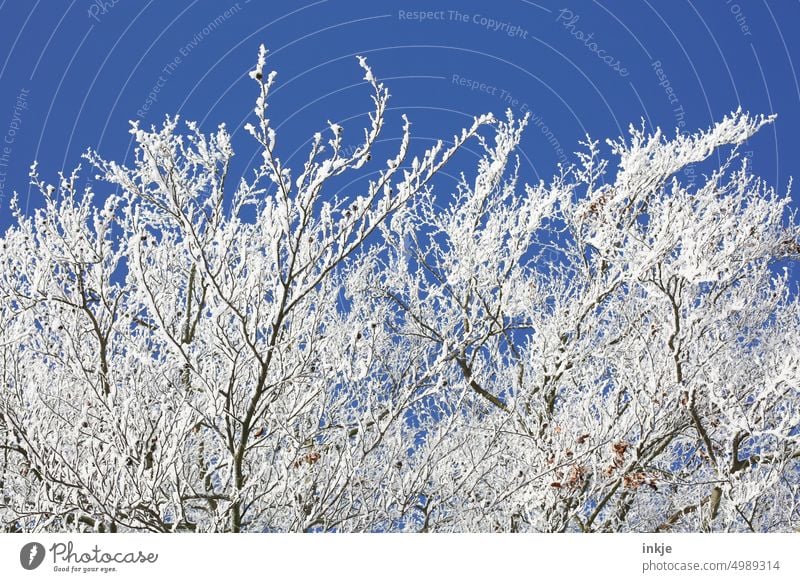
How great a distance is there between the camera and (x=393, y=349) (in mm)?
10766

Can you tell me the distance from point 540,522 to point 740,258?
387 cm

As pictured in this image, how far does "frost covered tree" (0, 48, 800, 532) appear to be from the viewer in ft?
16.1
